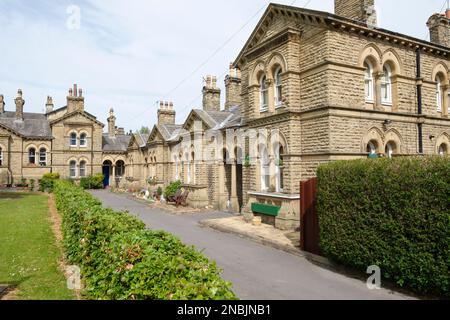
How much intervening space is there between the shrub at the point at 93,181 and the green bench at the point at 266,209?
29.6m

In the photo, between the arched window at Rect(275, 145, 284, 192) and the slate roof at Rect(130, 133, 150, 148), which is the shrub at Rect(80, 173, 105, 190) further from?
the arched window at Rect(275, 145, 284, 192)

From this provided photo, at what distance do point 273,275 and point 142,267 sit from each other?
16.4 feet

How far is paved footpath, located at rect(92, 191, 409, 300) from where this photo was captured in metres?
7.22

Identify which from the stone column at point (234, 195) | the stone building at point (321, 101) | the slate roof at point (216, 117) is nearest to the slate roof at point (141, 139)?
the slate roof at point (216, 117)

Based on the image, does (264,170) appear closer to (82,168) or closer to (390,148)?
(390,148)

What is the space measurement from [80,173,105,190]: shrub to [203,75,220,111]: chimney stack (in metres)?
19.9

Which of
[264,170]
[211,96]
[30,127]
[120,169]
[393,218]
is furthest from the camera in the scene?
[120,169]

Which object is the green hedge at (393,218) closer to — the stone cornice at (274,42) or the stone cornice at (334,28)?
the stone cornice at (334,28)

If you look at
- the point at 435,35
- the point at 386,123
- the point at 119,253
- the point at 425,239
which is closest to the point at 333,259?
the point at 425,239

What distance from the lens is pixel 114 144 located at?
43.9m

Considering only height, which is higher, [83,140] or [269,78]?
[269,78]

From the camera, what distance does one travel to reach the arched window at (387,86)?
1411 cm

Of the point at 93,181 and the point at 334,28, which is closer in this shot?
the point at 334,28

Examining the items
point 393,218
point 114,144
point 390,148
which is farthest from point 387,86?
point 114,144
